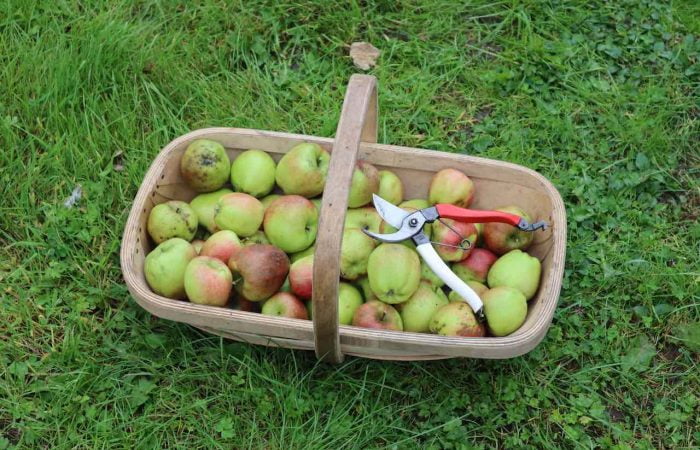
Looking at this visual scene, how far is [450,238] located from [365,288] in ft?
1.18

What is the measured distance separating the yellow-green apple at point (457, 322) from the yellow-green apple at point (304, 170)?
68 centimetres

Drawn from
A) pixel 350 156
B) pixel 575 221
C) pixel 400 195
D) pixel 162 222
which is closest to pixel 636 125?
pixel 575 221

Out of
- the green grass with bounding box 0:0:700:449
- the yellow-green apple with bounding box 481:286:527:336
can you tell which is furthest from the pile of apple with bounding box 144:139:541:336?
the green grass with bounding box 0:0:700:449

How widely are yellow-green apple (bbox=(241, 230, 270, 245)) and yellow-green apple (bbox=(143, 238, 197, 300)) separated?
0.74 feet

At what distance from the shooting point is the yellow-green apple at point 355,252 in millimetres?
2607

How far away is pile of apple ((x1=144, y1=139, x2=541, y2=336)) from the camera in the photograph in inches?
98.3

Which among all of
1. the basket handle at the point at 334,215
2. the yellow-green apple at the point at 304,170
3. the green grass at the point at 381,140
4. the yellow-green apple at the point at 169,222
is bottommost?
the green grass at the point at 381,140

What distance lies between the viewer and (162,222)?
8.87 ft

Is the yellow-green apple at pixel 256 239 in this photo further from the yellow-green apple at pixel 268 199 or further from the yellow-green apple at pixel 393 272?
the yellow-green apple at pixel 393 272

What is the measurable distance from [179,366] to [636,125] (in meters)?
2.39

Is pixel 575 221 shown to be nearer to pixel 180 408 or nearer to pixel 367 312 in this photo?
pixel 367 312

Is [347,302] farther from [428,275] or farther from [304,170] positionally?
[304,170]

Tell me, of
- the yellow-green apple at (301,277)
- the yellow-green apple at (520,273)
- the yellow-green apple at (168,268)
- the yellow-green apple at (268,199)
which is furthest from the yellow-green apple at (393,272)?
the yellow-green apple at (168,268)

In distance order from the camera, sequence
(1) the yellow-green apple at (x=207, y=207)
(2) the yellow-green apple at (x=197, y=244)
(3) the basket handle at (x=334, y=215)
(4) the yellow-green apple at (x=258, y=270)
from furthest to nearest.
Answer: (1) the yellow-green apple at (x=207, y=207) < (2) the yellow-green apple at (x=197, y=244) < (4) the yellow-green apple at (x=258, y=270) < (3) the basket handle at (x=334, y=215)
